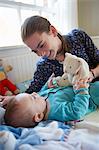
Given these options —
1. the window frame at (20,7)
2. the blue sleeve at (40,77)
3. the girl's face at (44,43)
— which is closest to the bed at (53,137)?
the girl's face at (44,43)

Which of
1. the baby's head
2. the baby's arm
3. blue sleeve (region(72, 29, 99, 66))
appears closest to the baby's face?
the baby's head

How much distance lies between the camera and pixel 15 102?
3.12 ft

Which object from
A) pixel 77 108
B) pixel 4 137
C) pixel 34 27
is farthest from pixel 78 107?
pixel 34 27

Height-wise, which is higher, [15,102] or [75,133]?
[15,102]

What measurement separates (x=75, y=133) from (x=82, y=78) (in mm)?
304

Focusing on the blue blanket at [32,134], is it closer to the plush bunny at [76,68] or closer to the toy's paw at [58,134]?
the toy's paw at [58,134]

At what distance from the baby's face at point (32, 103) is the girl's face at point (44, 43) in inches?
13.4

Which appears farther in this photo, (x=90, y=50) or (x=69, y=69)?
(x=90, y=50)

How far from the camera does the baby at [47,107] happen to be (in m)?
0.93

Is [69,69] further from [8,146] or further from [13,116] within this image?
[8,146]

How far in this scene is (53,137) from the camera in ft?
2.68

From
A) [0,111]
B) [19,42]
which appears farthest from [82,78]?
[19,42]

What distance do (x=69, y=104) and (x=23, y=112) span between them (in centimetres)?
24

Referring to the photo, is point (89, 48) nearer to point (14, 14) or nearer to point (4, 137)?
point (4, 137)
